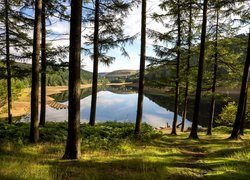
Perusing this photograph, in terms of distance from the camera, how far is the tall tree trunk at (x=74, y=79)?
27.1 ft

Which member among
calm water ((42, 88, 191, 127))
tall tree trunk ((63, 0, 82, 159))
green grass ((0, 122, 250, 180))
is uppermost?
tall tree trunk ((63, 0, 82, 159))

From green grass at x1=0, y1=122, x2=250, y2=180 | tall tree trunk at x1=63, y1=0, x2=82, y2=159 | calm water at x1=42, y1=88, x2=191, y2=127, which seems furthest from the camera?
calm water at x1=42, y1=88, x2=191, y2=127

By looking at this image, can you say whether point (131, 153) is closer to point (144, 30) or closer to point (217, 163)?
point (217, 163)

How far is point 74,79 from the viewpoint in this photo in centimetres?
841

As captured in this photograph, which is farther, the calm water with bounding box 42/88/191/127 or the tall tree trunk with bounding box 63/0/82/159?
the calm water with bounding box 42/88/191/127

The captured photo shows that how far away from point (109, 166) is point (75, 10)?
454 cm

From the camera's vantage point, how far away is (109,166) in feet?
26.5

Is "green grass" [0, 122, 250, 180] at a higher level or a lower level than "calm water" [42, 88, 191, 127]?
higher

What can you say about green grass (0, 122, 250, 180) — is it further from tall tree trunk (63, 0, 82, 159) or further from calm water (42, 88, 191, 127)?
calm water (42, 88, 191, 127)

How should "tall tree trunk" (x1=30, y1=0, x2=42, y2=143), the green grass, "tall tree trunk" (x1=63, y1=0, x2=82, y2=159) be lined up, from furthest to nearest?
"tall tree trunk" (x1=30, y1=0, x2=42, y2=143)
"tall tree trunk" (x1=63, y1=0, x2=82, y2=159)
the green grass

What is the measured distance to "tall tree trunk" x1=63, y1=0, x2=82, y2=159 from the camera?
8266mm

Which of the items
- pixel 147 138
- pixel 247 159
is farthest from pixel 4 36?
pixel 247 159

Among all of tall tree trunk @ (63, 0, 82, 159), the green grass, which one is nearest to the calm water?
the green grass

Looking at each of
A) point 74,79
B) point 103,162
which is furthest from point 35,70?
point 103,162
